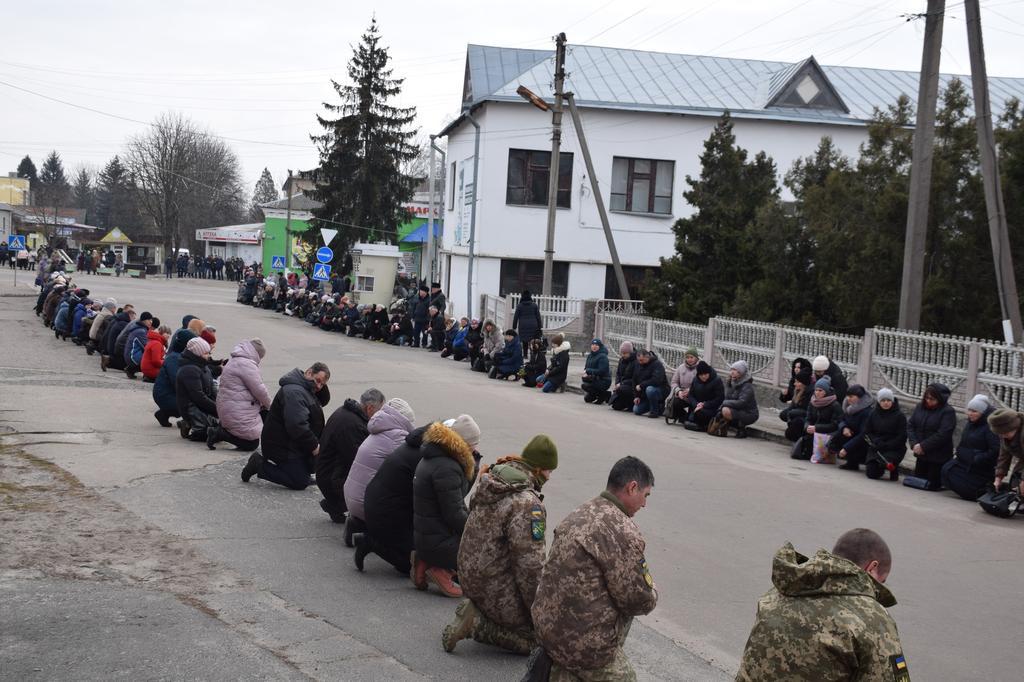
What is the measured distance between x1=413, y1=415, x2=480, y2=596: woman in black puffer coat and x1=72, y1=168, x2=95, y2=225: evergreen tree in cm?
14636

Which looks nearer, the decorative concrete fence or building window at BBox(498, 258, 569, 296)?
the decorative concrete fence

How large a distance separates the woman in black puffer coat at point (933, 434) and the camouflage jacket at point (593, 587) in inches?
383

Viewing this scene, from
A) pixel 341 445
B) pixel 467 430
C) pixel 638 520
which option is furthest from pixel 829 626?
pixel 638 520

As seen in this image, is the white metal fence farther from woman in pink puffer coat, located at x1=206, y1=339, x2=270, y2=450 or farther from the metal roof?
woman in pink puffer coat, located at x1=206, y1=339, x2=270, y2=450

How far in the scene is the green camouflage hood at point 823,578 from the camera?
387cm

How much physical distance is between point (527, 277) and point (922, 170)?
79.9 feet

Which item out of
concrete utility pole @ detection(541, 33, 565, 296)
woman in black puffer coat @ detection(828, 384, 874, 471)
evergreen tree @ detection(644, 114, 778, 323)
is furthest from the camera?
concrete utility pole @ detection(541, 33, 565, 296)

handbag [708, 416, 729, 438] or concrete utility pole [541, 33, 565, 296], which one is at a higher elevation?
concrete utility pole [541, 33, 565, 296]

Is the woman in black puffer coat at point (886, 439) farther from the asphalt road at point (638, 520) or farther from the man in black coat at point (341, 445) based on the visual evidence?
the man in black coat at point (341, 445)

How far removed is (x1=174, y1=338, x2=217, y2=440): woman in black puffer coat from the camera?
13.3 m

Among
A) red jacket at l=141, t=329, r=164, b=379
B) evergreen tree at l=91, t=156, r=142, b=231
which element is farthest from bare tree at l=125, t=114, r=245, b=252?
red jacket at l=141, t=329, r=164, b=379

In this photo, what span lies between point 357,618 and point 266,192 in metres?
161

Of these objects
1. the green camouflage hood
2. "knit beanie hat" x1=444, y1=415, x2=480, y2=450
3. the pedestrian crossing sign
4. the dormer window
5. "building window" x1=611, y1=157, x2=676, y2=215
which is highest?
the dormer window

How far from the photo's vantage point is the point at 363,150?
193 ft
